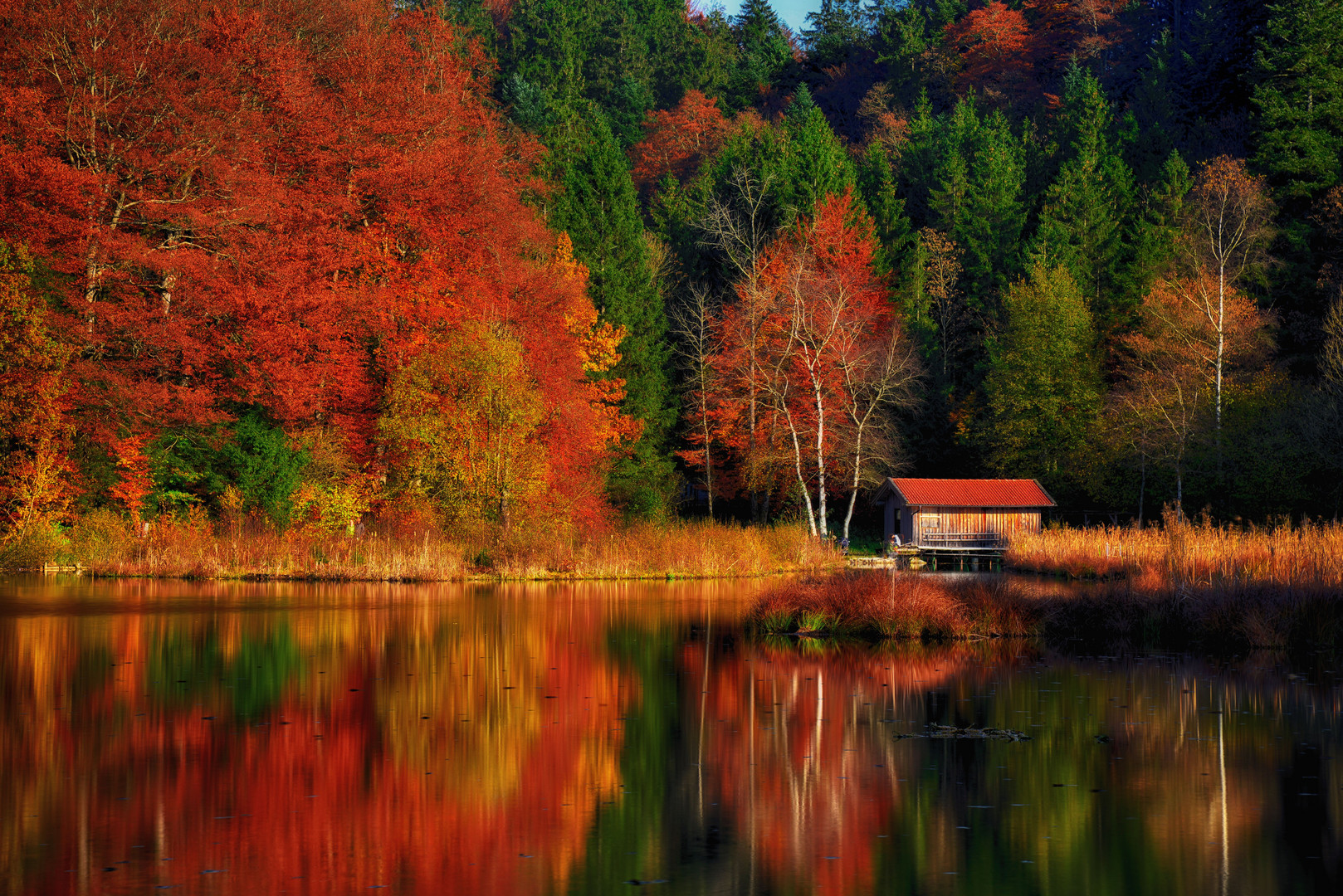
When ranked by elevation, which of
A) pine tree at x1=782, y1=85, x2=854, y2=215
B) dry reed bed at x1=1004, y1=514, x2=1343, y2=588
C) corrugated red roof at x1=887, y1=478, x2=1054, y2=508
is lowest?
dry reed bed at x1=1004, y1=514, x2=1343, y2=588

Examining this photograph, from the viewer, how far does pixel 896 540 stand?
5212 centimetres

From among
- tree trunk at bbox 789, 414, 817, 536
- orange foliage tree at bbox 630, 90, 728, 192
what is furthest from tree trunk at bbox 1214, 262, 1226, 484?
orange foliage tree at bbox 630, 90, 728, 192

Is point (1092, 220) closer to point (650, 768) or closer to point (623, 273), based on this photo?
point (623, 273)

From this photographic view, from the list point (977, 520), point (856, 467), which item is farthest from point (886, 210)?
point (977, 520)

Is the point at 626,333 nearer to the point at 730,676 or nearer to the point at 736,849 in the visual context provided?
the point at 730,676

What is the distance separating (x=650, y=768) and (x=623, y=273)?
4747cm

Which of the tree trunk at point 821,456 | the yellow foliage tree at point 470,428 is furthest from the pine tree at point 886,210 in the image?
the yellow foliage tree at point 470,428

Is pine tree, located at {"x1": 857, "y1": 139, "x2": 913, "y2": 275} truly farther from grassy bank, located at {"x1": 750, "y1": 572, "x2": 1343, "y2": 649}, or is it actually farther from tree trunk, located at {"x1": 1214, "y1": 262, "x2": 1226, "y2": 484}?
grassy bank, located at {"x1": 750, "y1": 572, "x2": 1343, "y2": 649}

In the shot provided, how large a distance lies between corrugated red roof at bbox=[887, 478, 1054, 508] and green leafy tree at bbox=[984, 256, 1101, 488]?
12.6 ft

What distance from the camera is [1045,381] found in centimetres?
5862

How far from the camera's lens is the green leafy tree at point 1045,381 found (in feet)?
192

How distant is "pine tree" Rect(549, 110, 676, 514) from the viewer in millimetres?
57625

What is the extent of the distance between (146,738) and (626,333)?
1781 inches

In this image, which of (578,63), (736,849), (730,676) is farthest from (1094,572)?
(578,63)
